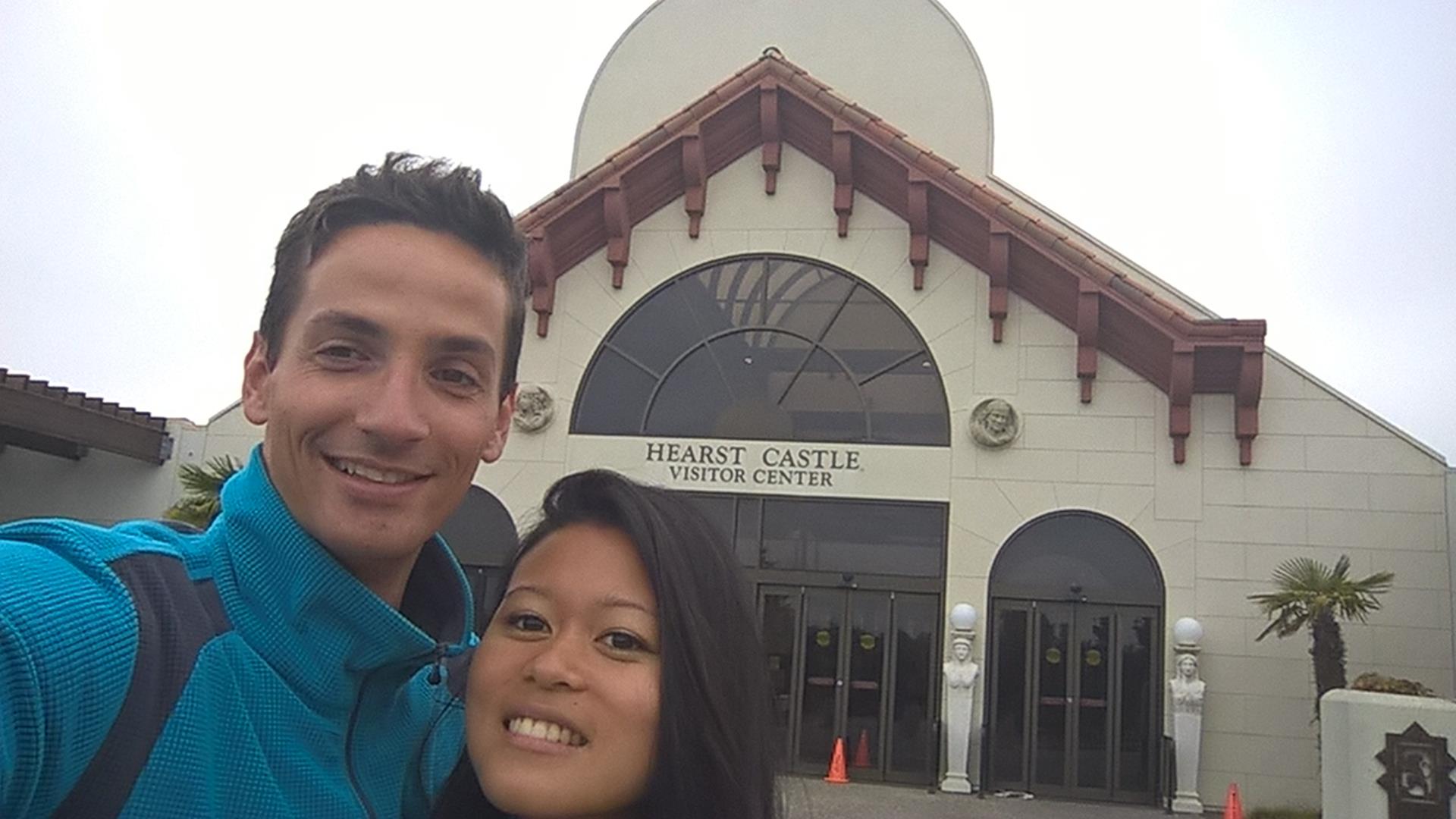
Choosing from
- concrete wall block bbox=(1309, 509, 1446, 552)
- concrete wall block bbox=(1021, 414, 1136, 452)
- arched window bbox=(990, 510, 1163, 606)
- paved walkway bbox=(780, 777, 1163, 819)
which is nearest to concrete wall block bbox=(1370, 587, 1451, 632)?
concrete wall block bbox=(1309, 509, 1446, 552)

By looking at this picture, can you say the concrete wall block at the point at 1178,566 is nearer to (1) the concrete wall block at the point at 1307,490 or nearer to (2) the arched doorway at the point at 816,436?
(1) the concrete wall block at the point at 1307,490

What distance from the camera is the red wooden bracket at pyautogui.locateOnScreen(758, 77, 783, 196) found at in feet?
50.4

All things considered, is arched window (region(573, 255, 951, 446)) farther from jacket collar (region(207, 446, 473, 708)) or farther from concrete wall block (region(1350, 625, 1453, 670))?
jacket collar (region(207, 446, 473, 708))

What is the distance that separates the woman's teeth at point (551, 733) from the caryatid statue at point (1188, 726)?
1301cm

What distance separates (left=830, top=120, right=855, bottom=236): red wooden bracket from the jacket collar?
14126mm

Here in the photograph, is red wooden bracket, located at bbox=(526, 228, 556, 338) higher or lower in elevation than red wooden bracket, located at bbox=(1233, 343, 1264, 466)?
higher

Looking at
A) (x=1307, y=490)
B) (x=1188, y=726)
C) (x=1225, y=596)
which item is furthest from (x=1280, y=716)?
(x=1307, y=490)

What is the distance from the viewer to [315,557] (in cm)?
159

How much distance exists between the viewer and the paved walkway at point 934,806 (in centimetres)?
1155

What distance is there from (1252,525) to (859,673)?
5206 mm

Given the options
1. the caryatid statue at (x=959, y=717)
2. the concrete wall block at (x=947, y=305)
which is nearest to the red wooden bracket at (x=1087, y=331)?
the concrete wall block at (x=947, y=305)

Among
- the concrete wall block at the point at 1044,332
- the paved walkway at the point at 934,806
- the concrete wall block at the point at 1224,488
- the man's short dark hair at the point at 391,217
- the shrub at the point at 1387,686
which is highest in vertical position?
the concrete wall block at the point at 1044,332

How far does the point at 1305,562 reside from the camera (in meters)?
13.3

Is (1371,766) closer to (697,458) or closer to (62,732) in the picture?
(697,458)
